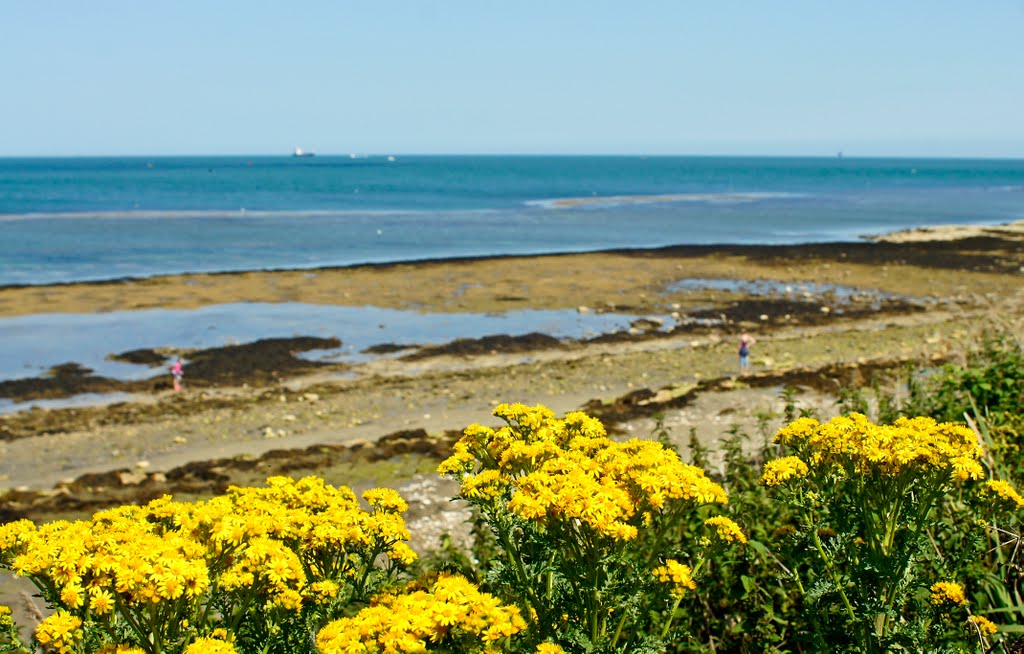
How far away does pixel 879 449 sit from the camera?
163 inches

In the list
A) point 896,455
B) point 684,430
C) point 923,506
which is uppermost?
point 896,455

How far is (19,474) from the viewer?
17734 mm

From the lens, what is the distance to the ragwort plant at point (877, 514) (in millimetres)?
4094

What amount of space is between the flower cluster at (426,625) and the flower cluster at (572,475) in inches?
17.9

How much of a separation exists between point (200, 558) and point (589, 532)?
166 centimetres

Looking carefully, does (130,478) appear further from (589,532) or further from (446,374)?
(589,532)

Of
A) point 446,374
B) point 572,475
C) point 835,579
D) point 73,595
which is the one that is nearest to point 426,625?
point 572,475

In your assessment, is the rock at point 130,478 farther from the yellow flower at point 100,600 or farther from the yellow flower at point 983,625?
the yellow flower at point 983,625

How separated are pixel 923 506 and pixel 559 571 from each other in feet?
6.21

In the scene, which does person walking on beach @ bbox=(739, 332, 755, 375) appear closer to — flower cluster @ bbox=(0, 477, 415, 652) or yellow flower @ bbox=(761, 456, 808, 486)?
yellow flower @ bbox=(761, 456, 808, 486)

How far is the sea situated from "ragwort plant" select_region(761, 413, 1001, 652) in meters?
23.0

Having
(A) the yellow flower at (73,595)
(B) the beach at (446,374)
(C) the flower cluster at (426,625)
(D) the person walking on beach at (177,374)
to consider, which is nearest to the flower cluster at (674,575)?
(C) the flower cluster at (426,625)

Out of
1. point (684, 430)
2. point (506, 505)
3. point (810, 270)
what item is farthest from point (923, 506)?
point (810, 270)

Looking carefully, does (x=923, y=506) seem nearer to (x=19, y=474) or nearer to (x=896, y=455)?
(x=896, y=455)
